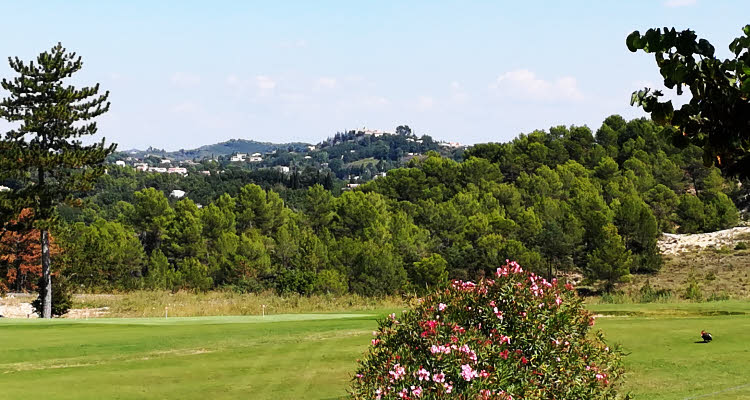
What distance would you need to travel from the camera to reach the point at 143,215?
8206 cm

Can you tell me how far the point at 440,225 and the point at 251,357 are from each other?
2260 inches

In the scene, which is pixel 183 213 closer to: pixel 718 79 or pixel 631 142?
pixel 631 142

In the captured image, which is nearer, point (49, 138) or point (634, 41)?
point (634, 41)

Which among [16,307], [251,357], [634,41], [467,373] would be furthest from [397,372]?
[16,307]

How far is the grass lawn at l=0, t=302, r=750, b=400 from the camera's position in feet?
47.1

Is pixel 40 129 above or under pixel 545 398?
above

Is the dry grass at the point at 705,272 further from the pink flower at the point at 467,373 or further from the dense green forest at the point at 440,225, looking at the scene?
the pink flower at the point at 467,373

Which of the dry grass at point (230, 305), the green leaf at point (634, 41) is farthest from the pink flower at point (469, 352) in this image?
the dry grass at point (230, 305)

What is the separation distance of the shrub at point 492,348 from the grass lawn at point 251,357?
4551 mm

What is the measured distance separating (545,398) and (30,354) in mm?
15404

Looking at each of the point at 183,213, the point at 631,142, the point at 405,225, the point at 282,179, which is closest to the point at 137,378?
the point at 405,225

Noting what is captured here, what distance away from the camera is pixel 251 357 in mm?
18469

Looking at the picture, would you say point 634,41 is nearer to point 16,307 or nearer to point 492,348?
point 492,348

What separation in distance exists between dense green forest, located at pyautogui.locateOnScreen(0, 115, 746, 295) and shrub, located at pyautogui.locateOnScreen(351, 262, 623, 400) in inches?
1552
